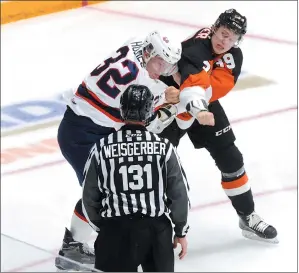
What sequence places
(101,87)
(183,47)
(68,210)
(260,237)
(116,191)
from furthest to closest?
(68,210)
(260,237)
(183,47)
(101,87)
(116,191)

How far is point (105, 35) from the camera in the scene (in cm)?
761

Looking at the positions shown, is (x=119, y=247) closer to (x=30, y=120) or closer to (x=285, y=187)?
(x=285, y=187)

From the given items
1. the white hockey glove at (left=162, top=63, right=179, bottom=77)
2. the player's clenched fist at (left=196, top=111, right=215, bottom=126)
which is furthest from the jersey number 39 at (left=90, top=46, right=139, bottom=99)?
the player's clenched fist at (left=196, top=111, right=215, bottom=126)

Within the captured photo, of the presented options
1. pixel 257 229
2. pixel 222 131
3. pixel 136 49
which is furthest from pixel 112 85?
pixel 257 229

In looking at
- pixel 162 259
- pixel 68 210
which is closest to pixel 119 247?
pixel 162 259

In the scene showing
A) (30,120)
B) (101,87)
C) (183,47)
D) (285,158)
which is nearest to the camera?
(101,87)

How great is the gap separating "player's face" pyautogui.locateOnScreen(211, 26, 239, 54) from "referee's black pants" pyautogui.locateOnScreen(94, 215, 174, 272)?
1004 mm

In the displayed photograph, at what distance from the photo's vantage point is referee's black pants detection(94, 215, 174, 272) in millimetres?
3428

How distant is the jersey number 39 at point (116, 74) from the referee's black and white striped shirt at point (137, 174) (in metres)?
0.60

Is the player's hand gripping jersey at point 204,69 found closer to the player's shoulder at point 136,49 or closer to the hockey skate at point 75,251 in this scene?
the player's shoulder at point 136,49

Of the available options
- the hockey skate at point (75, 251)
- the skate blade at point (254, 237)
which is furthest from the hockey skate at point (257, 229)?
the hockey skate at point (75, 251)

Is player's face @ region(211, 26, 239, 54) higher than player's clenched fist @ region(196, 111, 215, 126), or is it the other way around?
player's face @ region(211, 26, 239, 54)

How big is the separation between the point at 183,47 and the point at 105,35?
10.9 ft

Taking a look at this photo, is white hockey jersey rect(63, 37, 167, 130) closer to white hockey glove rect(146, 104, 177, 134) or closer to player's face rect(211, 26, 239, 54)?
white hockey glove rect(146, 104, 177, 134)
